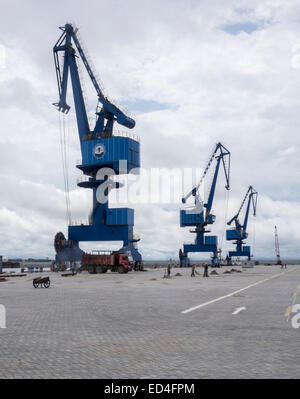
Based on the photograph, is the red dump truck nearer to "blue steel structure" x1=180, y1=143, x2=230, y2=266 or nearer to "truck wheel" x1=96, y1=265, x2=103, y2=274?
"truck wheel" x1=96, y1=265, x2=103, y2=274

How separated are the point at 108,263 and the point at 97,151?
24181 millimetres

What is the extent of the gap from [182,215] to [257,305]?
98641mm

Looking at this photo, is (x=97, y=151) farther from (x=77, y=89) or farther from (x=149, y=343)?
(x=149, y=343)

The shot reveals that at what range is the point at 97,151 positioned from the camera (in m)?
76.0

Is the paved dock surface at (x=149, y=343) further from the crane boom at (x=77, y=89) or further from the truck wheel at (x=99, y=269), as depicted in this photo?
the crane boom at (x=77, y=89)

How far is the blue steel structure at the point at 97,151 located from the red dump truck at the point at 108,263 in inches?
688

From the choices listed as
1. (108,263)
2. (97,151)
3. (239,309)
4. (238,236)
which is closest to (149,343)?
(239,309)

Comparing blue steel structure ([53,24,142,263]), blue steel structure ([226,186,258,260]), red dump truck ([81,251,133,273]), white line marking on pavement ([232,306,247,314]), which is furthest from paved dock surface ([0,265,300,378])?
blue steel structure ([226,186,258,260])

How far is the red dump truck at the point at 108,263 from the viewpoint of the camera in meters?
58.9

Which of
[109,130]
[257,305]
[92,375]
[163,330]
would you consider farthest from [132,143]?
[92,375]

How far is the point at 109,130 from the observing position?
78750 mm

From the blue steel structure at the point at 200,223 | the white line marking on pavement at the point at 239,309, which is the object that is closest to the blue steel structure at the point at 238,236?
the blue steel structure at the point at 200,223

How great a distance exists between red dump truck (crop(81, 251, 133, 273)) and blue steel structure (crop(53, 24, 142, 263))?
17474mm
